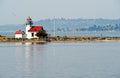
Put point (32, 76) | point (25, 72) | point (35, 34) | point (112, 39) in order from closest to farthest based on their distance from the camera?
point (32, 76)
point (25, 72)
point (35, 34)
point (112, 39)

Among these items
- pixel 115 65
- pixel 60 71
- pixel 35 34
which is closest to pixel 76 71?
Result: pixel 60 71

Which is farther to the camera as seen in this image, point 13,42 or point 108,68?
point 13,42

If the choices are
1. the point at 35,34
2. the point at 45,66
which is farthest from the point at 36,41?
the point at 45,66

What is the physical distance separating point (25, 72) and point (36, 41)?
1975 inches

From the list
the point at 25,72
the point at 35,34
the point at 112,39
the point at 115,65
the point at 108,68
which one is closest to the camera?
the point at 25,72

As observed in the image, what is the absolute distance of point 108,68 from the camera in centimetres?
3284

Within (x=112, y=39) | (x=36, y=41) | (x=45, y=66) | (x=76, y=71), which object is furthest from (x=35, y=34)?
→ (x=76, y=71)

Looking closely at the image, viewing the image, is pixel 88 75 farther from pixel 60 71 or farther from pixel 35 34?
pixel 35 34

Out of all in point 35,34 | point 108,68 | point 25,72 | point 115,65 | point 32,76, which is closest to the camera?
point 32,76

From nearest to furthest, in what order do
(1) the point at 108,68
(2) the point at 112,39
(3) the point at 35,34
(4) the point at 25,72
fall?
1. (4) the point at 25,72
2. (1) the point at 108,68
3. (3) the point at 35,34
4. (2) the point at 112,39

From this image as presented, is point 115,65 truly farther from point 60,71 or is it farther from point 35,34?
point 35,34

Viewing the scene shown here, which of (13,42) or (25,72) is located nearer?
(25,72)

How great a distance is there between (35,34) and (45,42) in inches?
118

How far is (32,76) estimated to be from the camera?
2853cm
